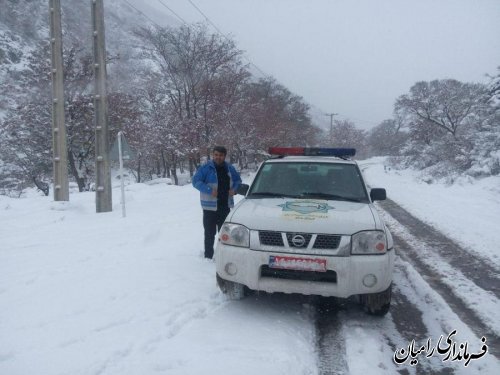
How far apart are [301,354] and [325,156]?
11.5ft

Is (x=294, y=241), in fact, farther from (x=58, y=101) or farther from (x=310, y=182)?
(x=58, y=101)

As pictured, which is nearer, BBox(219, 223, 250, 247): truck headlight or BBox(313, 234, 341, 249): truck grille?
BBox(313, 234, 341, 249): truck grille

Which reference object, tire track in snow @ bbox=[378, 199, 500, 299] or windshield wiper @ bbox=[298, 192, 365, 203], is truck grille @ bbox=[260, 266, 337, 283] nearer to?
windshield wiper @ bbox=[298, 192, 365, 203]

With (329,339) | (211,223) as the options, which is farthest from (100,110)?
(329,339)

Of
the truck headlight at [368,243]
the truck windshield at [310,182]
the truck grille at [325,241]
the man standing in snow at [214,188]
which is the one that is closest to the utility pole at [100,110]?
the man standing in snow at [214,188]

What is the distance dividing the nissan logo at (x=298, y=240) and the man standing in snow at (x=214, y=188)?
6.87ft

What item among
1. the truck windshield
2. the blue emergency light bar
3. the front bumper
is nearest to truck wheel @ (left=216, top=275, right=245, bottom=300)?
the front bumper

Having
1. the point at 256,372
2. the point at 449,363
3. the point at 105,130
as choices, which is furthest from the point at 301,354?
the point at 105,130

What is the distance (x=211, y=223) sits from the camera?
599 centimetres

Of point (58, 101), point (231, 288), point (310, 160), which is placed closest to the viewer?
point (231, 288)

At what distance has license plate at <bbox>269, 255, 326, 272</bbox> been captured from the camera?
370 cm

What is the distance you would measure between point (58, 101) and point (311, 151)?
8.67m

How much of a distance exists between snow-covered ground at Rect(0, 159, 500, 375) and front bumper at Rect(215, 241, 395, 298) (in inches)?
16.9

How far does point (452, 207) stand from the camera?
11.9 m
